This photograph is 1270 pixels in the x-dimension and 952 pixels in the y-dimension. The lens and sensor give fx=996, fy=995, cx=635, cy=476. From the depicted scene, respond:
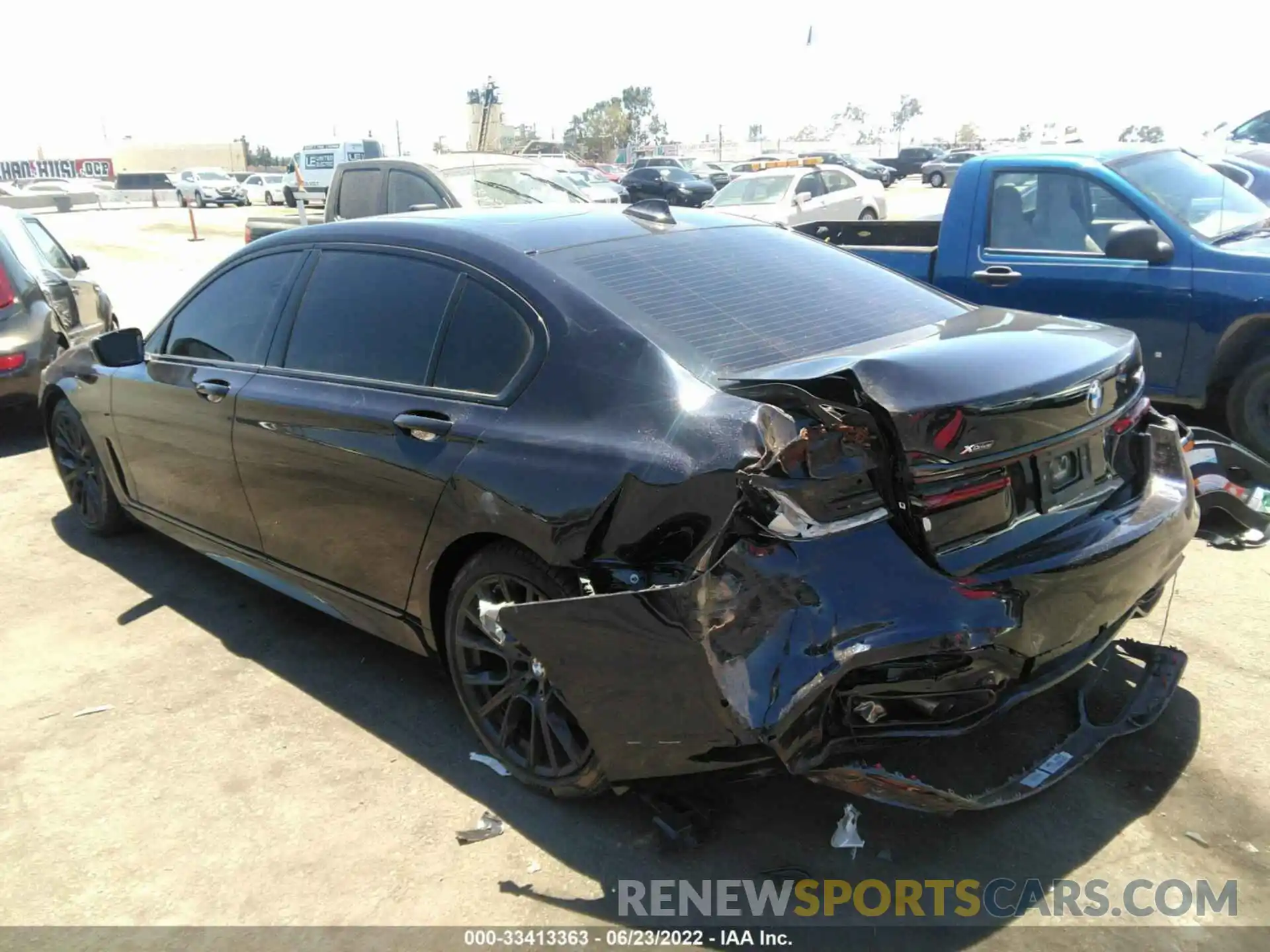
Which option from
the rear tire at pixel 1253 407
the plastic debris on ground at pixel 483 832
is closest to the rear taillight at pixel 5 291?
the plastic debris on ground at pixel 483 832

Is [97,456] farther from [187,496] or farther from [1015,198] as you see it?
[1015,198]

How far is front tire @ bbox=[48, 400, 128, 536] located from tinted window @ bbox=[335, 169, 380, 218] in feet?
17.0

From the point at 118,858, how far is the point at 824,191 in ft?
54.5

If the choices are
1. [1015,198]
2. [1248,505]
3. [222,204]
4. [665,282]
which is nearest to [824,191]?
[1015,198]

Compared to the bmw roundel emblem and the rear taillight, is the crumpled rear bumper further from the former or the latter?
the rear taillight

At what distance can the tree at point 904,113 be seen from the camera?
130250 millimetres

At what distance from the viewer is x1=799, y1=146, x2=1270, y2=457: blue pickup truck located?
558 cm

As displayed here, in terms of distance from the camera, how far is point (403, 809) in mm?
3154

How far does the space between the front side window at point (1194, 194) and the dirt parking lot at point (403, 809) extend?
2.54 metres

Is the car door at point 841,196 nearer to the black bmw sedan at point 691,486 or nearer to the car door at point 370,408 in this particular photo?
Result: the black bmw sedan at point 691,486

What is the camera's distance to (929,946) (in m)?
2.47

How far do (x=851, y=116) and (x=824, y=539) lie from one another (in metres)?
157

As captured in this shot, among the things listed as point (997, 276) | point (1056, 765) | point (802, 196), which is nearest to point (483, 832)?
point (1056, 765)

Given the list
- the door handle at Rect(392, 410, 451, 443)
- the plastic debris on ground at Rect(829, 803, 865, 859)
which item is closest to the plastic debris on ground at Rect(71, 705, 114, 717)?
the door handle at Rect(392, 410, 451, 443)
